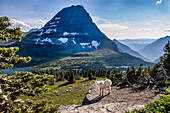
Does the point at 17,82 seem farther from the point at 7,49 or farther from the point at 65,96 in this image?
the point at 65,96

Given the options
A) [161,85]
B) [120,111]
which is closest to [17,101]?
[120,111]

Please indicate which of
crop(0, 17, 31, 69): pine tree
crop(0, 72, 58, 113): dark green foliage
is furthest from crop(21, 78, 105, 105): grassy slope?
crop(0, 17, 31, 69): pine tree

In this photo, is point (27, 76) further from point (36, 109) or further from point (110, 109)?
point (110, 109)

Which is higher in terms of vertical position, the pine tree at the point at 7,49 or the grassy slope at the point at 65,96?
the pine tree at the point at 7,49

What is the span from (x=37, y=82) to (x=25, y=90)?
0.82 metres

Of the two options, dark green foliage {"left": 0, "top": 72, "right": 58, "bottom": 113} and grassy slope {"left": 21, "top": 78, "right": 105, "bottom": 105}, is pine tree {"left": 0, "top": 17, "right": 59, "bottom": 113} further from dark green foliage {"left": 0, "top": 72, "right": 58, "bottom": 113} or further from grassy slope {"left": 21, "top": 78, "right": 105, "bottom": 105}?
grassy slope {"left": 21, "top": 78, "right": 105, "bottom": 105}

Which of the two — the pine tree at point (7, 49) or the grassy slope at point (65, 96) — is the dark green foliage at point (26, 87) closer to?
the pine tree at point (7, 49)

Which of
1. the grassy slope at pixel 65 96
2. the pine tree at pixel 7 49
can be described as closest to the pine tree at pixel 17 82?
the pine tree at pixel 7 49

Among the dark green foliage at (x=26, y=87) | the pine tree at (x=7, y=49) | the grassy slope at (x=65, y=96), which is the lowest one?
the grassy slope at (x=65, y=96)

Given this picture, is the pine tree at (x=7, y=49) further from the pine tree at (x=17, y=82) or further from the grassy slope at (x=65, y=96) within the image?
Result: the grassy slope at (x=65, y=96)

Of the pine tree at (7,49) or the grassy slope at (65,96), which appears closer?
the pine tree at (7,49)

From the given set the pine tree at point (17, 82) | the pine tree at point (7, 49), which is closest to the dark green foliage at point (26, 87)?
the pine tree at point (17, 82)

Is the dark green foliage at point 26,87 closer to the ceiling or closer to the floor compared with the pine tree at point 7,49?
closer to the floor

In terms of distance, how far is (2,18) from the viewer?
6.50 m
